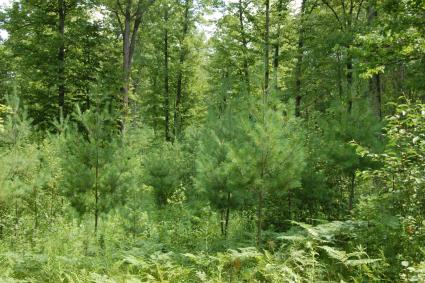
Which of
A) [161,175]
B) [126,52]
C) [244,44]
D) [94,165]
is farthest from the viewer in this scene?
[244,44]

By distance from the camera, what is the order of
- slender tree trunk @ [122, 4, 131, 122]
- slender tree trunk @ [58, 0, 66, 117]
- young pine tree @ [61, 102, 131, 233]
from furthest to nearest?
slender tree trunk @ [58, 0, 66, 117]
slender tree trunk @ [122, 4, 131, 122]
young pine tree @ [61, 102, 131, 233]

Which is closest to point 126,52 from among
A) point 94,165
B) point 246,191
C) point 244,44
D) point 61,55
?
point 61,55

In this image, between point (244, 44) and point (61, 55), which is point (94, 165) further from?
point (244, 44)

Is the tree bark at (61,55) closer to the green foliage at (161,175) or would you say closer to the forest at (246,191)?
the forest at (246,191)

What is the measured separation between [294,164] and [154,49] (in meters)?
20.8

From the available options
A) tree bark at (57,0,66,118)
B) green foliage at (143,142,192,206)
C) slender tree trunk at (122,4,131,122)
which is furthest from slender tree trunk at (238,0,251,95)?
tree bark at (57,0,66,118)

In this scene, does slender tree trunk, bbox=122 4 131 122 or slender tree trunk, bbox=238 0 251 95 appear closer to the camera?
slender tree trunk, bbox=122 4 131 122

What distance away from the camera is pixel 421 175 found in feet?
18.8

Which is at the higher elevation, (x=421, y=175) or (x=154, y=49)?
(x=154, y=49)

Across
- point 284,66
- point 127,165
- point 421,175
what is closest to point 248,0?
point 284,66

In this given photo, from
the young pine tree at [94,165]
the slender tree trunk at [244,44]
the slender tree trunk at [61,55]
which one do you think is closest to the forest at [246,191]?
the young pine tree at [94,165]

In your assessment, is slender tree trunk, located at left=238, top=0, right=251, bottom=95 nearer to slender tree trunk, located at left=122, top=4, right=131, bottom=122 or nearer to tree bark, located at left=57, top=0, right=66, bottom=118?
slender tree trunk, located at left=122, top=4, right=131, bottom=122

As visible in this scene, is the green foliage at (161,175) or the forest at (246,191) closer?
the forest at (246,191)

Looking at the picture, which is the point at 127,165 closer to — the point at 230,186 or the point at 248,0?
the point at 230,186
